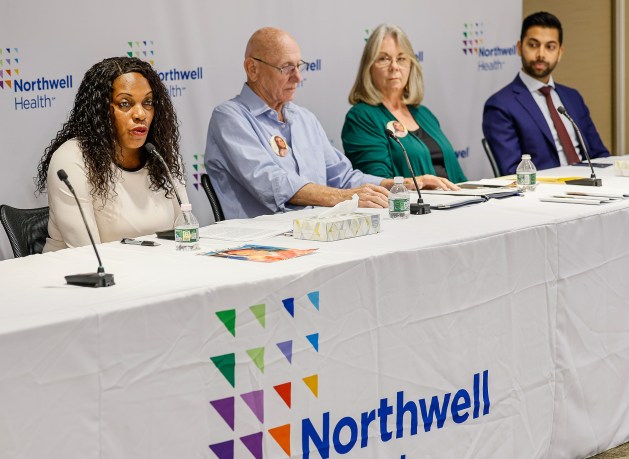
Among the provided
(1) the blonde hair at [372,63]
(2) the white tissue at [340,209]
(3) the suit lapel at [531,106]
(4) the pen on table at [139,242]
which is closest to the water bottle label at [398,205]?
(2) the white tissue at [340,209]

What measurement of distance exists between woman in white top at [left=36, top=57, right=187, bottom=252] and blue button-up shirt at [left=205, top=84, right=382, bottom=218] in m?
0.50

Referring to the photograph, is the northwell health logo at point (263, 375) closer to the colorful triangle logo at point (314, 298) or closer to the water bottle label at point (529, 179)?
the colorful triangle logo at point (314, 298)

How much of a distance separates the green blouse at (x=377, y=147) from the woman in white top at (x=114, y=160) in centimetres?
146

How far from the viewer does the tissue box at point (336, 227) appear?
3.02 meters

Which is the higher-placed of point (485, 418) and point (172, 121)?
point (172, 121)

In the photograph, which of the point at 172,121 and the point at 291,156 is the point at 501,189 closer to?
the point at 291,156

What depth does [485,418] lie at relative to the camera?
3018mm

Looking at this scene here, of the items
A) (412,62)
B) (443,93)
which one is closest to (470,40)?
(443,93)

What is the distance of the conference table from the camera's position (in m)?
2.16

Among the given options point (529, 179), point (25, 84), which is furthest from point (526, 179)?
point (25, 84)

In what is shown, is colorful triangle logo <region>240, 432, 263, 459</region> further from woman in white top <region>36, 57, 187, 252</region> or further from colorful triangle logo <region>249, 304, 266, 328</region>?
woman in white top <region>36, 57, 187, 252</region>

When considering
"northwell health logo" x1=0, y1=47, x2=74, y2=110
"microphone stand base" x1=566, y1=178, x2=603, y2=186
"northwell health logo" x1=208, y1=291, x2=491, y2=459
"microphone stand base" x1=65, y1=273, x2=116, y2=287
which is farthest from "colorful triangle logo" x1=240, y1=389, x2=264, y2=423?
"northwell health logo" x1=0, y1=47, x2=74, y2=110

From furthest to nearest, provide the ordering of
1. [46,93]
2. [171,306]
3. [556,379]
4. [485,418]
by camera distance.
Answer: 1. [46,93]
2. [556,379]
3. [485,418]
4. [171,306]

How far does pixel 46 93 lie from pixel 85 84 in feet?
2.79
